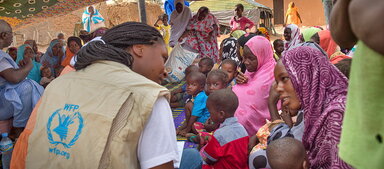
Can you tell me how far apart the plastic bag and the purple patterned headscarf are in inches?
196

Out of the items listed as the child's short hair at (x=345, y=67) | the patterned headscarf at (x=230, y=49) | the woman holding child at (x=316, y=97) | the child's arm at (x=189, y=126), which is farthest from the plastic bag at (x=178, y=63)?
the woman holding child at (x=316, y=97)

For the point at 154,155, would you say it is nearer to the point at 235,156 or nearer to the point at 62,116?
the point at 62,116

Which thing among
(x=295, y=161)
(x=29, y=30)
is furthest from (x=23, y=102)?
(x=29, y=30)

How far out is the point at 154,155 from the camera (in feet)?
5.14

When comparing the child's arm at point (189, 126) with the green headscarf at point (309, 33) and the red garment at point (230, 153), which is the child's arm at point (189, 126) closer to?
the red garment at point (230, 153)

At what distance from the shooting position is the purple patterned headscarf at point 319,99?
1765 mm

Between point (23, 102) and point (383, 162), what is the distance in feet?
12.5

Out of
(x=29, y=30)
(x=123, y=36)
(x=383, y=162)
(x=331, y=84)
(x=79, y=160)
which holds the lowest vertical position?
(x=29, y=30)

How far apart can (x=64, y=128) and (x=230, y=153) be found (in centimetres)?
157

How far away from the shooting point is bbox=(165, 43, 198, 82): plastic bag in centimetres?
707

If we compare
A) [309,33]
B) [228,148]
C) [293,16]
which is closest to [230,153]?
[228,148]

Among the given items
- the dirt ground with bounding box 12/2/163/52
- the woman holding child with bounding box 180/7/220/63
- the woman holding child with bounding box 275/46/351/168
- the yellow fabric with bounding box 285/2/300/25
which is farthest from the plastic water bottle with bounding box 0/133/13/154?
the yellow fabric with bounding box 285/2/300/25

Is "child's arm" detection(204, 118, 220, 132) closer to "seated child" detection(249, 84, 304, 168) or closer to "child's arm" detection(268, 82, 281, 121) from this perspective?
"child's arm" detection(268, 82, 281, 121)

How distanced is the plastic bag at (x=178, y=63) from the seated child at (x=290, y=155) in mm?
5012
